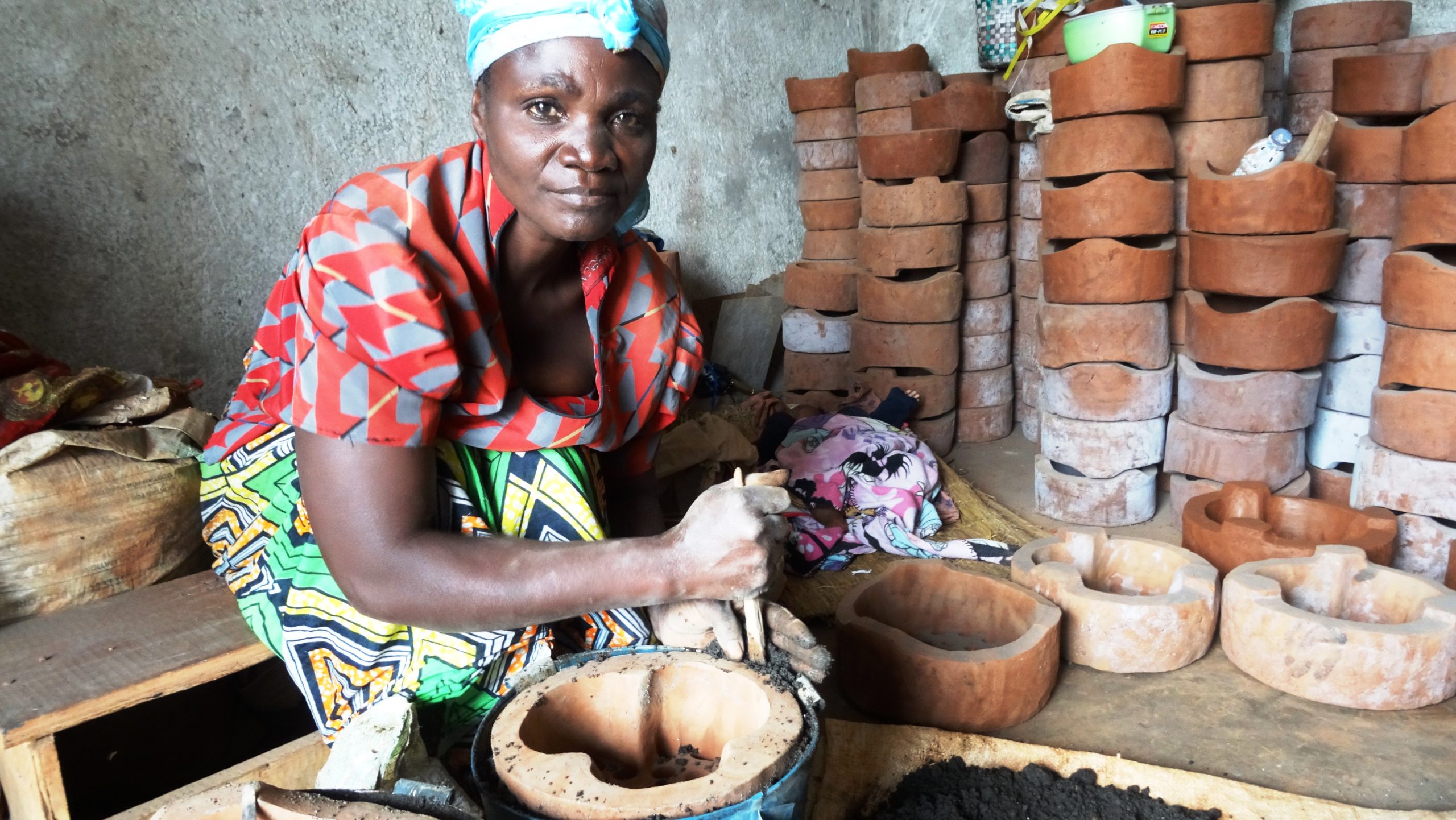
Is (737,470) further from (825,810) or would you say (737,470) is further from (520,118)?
(825,810)

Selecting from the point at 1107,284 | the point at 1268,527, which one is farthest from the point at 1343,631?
the point at 1107,284

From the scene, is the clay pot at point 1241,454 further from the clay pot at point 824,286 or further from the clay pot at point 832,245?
the clay pot at point 832,245

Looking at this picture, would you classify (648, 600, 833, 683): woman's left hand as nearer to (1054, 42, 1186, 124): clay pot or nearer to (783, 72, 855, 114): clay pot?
(1054, 42, 1186, 124): clay pot

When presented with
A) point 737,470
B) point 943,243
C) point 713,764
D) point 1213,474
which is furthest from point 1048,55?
point 713,764

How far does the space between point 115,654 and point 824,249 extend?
4.09 meters

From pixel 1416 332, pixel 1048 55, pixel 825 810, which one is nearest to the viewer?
pixel 825 810

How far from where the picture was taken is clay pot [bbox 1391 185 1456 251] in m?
3.01

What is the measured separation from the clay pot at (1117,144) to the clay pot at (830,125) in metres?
1.72

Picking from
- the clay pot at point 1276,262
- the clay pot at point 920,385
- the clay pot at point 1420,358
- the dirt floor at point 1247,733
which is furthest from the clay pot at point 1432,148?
the clay pot at point 920,385

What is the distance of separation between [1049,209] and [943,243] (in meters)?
0.82

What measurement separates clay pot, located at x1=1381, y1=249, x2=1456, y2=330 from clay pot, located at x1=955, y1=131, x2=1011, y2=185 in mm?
1976

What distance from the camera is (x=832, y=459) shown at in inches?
164

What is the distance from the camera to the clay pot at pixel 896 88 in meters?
4.90

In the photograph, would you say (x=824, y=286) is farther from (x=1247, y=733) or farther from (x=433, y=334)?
(x=433, y=334)
